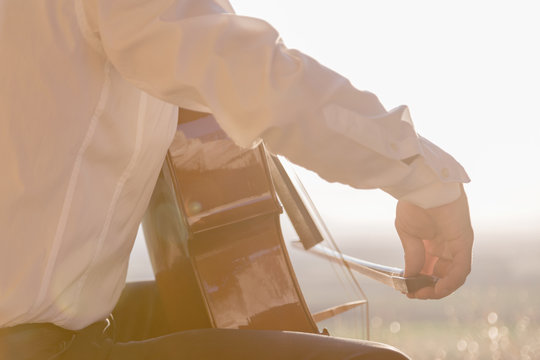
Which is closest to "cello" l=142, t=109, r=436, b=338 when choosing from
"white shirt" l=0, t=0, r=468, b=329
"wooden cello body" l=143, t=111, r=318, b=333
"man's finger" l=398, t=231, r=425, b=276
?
"wooden cello body" l=143, t=111, r=318, b=333

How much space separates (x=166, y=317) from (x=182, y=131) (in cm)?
31

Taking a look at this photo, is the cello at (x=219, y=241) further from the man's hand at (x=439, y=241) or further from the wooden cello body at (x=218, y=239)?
the man's hand at (x=439, y=241)

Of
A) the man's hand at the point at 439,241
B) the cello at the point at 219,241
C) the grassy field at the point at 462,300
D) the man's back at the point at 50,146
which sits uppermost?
the man's back at the point at 50,146

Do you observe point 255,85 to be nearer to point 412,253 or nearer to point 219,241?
point 412,253

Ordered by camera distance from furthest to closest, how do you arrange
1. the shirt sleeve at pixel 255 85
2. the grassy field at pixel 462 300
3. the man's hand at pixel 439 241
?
the grassy field at pixel 462 300, the man's hand at pixel 439 241, the shirt sleeve at pixel 255 85

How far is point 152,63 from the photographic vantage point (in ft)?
1.60

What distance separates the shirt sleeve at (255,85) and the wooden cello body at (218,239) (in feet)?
1.30

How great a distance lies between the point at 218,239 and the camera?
35.3 inches

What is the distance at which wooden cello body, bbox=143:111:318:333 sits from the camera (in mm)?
855

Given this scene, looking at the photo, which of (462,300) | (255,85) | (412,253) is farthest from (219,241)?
(462,300)

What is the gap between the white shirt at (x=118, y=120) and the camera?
1.55 ft

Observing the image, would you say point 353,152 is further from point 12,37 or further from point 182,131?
point 182,131

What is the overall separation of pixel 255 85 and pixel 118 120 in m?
0.19

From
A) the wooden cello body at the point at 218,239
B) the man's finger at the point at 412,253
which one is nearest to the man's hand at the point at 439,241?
the man's finger at the point at 412,253
